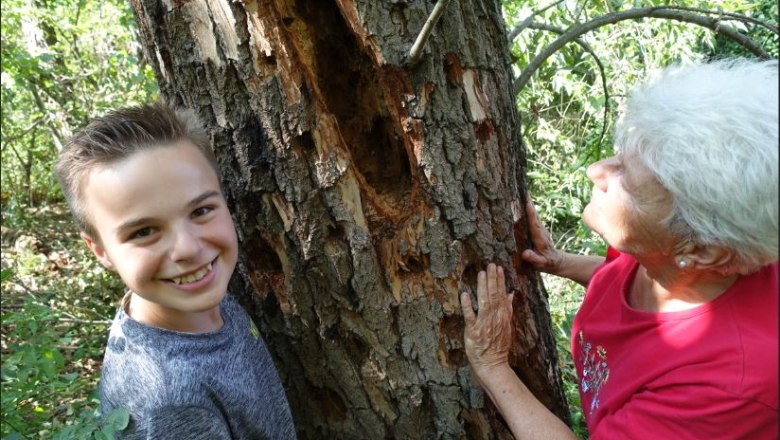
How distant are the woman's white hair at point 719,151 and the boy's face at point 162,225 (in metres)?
1.07

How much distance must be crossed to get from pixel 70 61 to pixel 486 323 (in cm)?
490

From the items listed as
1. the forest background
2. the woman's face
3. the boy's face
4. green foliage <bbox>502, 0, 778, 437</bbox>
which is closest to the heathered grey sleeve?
the boy's face

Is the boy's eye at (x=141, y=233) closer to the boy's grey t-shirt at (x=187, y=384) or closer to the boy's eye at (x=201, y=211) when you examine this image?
the boy's eye at (x=201, y=211)

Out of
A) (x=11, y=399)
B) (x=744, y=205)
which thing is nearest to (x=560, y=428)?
(x=744, y=205)

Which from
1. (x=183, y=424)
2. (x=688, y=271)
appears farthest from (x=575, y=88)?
(x=183, y=424)

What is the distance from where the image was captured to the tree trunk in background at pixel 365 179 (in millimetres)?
1527

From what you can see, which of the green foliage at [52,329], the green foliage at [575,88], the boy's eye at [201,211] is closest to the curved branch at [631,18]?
the green foliage at [575,88]

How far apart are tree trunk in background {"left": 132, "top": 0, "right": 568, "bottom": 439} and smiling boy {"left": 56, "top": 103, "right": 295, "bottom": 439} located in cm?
19

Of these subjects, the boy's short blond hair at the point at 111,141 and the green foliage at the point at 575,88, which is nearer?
the boy's short blond hair at the point at 111,141

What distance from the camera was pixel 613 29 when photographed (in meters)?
4.33

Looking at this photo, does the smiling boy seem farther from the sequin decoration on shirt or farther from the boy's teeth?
the sequin decoration on shirt

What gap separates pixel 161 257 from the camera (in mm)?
1365

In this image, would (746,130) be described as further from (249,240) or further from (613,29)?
(613,29)

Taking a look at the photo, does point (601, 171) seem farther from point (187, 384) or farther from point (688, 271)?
point (187, 384)
